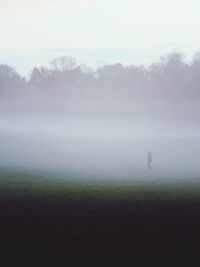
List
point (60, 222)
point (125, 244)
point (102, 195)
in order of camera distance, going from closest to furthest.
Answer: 1. point (125, 244)
2. point (60, 222)
3. point (102, 195)

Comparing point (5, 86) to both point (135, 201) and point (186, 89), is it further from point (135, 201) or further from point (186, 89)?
point (135, 201)

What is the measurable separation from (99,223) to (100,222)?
0.47 feet

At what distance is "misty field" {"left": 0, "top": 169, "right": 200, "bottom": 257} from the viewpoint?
531 inches

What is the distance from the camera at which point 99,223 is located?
52.7 feet

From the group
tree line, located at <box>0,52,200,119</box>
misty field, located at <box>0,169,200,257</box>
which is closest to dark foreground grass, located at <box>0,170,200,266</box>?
misty field, located at <box>0,169,200,257</box>

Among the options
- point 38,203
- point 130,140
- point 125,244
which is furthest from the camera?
point 130,140

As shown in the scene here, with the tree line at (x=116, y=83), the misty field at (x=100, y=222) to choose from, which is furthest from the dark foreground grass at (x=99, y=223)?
the tree line at (x=116, y=83)

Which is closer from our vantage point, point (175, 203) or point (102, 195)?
point (175, 203)

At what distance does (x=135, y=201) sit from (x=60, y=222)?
513 centimetres

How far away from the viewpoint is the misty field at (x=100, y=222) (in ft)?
44.2

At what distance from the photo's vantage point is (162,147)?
267 ft

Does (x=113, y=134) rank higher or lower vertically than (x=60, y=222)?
higher

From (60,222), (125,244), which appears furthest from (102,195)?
(125,244)

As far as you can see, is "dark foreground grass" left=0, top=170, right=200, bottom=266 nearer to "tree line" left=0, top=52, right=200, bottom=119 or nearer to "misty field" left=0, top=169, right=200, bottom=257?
"misty field" left=0, top=169, right=200, bottom=257
